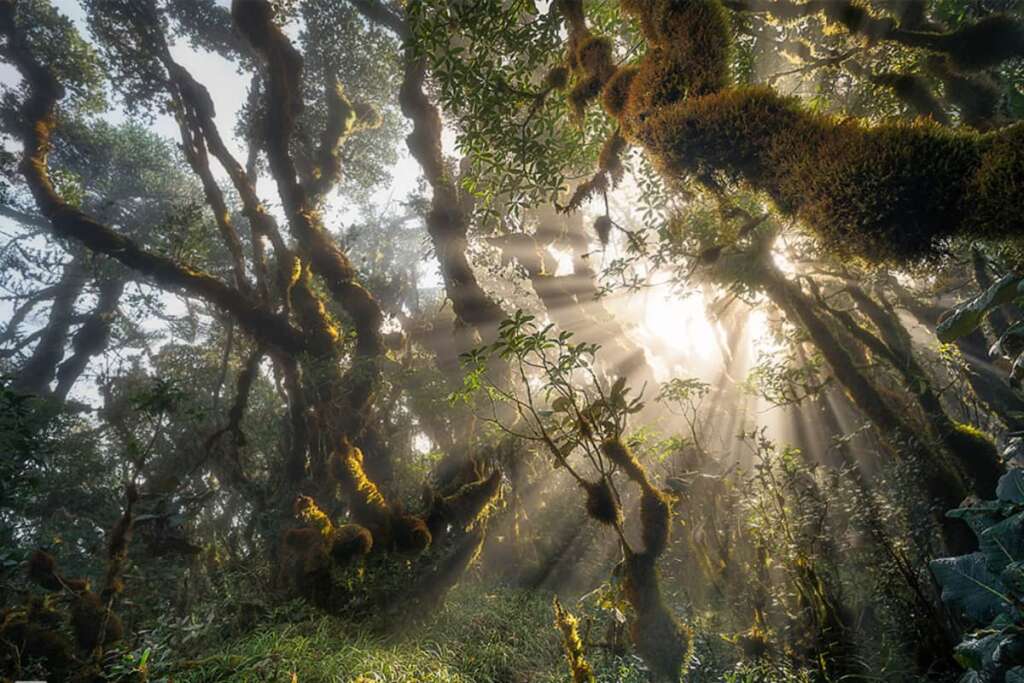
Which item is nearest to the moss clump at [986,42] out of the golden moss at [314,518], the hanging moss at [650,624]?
the hanging moss at [650,624]

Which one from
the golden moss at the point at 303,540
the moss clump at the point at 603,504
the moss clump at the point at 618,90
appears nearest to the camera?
the moss clump at the point at 618,90

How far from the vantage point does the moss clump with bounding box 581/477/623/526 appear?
6.12 m

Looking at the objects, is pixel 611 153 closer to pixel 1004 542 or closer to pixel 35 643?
pixel 1004 542

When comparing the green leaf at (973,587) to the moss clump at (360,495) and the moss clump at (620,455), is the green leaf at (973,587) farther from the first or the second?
the moss clump at (360,495)

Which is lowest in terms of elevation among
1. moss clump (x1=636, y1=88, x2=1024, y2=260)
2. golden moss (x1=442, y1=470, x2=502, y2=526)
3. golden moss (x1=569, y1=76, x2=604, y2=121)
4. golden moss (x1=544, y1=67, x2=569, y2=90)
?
golden moss (x1=442, y1=470, x2=502, y2=526)

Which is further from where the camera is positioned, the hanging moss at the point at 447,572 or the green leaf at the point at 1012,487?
the hanging moss at the point at 447,572

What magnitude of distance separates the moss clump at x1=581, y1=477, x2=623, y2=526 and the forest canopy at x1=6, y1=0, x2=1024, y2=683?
0.15 ft

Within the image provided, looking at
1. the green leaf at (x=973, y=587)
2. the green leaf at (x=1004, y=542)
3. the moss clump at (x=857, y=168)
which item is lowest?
the green leaf at (x=973, y=587)

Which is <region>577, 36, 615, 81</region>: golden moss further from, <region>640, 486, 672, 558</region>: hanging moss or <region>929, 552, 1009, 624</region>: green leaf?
<region>640, 486, 672, 558</region>: hanging moss

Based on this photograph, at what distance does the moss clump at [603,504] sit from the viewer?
20.1ft

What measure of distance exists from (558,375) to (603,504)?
Answer: 1901 mm

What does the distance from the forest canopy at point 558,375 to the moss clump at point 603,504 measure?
0.15ft

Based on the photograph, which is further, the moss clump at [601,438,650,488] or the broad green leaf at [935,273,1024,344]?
the moss clump at [601,438,650,488]

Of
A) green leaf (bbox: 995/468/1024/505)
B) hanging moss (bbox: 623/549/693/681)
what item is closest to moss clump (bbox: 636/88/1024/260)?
green leaf (bbox: 995/468/1024/505)
